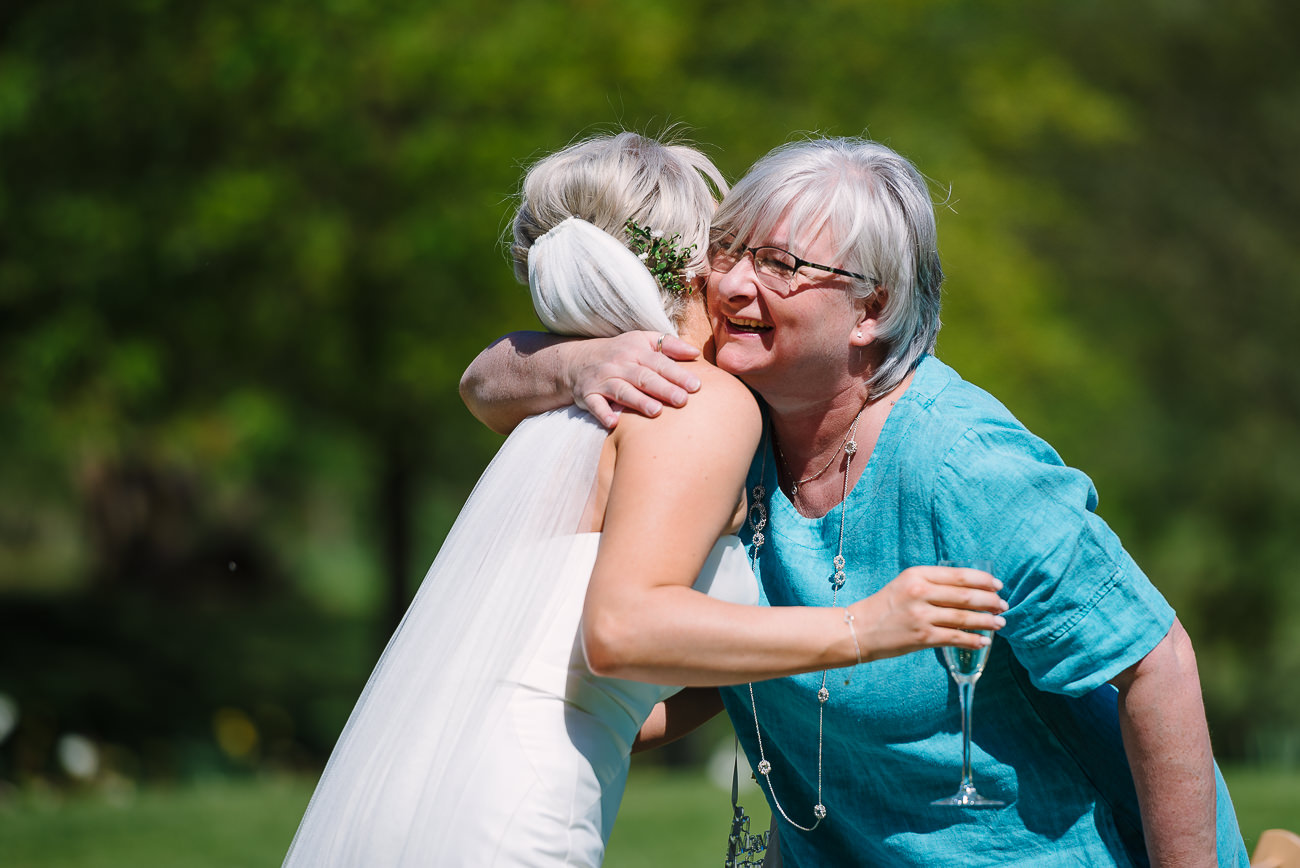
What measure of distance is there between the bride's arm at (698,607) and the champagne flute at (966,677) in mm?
35

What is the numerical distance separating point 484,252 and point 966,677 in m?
9.86

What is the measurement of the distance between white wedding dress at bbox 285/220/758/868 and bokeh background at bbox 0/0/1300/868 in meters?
5.43

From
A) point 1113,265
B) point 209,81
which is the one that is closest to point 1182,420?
point 1113,265

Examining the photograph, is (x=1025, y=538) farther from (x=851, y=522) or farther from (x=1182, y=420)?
(x=1182, y=420)

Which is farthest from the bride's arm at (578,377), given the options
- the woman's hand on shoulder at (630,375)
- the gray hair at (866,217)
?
the gray hair at (866,217)

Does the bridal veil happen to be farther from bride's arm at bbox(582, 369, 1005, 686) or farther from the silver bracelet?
the silver bracelet

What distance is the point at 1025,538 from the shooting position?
264cm

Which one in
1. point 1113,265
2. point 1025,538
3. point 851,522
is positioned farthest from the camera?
point 1113,265

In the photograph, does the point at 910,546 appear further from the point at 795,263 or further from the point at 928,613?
the point at 795,263

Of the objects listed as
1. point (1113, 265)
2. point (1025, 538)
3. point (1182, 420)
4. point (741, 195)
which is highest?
point (741, 195)

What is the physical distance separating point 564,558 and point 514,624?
171 millimetres

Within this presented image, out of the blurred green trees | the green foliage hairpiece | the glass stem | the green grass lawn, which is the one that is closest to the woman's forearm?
the glass stem

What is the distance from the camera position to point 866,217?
2867 millimetres

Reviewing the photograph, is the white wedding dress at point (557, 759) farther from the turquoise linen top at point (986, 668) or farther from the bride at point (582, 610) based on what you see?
the turquoise linen top at point (986, 668)
